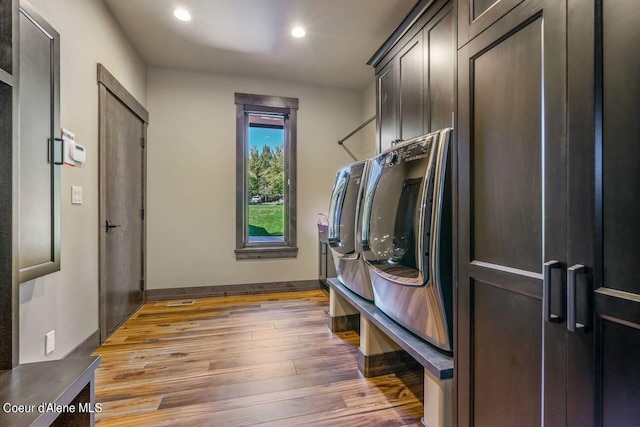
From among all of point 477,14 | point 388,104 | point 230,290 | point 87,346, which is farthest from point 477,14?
point 230,290

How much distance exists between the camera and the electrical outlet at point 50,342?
1.72 metres

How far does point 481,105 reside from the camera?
3.45 ft

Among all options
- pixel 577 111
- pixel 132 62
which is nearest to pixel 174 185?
pixel 132 62

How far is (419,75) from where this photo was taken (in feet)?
6.52

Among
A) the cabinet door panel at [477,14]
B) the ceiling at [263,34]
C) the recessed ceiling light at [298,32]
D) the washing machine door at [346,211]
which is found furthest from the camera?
the recessed ceiling light at [298,32]

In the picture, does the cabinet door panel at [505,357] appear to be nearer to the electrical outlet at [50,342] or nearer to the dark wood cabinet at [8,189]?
the dark wood cabinet at [8,189]

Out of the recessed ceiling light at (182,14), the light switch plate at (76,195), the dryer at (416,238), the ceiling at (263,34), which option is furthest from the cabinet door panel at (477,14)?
the light switch plate at (76,195)

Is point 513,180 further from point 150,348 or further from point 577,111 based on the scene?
point 150,348

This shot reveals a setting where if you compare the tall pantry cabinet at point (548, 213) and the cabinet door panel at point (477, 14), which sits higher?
the cabinet door panel at point (477, 14)

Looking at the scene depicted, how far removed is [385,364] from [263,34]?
10.00 ft

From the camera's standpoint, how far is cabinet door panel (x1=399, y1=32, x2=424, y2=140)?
6.48ft

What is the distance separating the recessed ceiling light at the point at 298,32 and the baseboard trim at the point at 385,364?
282 centimetres

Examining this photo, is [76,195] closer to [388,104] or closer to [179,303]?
[179,303]

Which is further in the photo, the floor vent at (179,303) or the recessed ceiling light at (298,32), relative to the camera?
the floor vent at (179,303)
